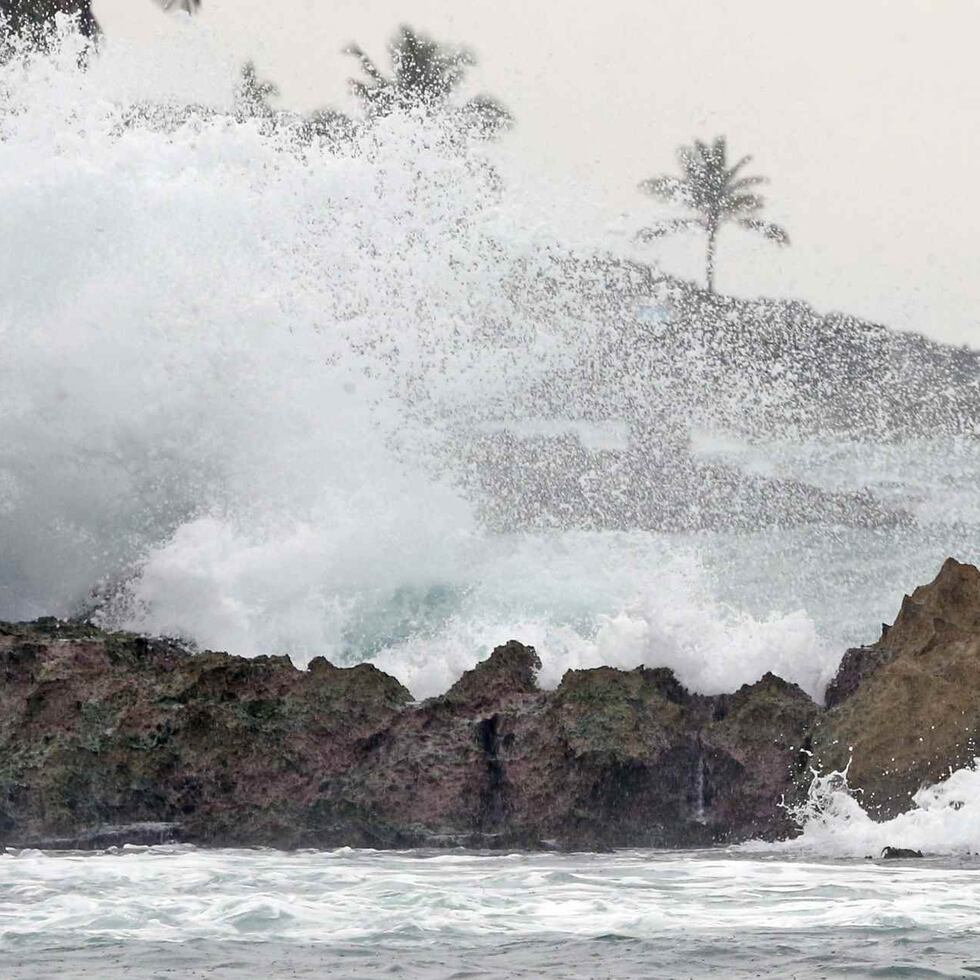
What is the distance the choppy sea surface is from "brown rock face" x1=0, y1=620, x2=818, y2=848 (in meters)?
0.60

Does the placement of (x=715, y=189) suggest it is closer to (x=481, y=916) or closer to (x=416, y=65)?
(x=416, y=65)

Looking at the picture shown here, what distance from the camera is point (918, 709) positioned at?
885cm

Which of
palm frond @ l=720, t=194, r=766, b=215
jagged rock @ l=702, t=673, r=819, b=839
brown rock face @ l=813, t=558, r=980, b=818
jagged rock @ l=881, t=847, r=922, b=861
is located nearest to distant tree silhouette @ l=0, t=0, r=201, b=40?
palm frond @ l=720, t=194, r=766, b=215

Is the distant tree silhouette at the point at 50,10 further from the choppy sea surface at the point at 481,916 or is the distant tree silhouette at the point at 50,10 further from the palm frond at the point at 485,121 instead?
the choppy sea surface at the point at 481,916

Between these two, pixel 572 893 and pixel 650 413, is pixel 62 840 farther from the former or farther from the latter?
pixel 650 413

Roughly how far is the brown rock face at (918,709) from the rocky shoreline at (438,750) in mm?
11

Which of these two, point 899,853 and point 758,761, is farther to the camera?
point 758,761

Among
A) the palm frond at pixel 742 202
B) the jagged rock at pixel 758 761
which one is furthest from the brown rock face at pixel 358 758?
the palm frond at pixel 742 202

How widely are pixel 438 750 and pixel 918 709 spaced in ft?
8.43

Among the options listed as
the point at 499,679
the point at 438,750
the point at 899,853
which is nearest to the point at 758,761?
the point at 899,853

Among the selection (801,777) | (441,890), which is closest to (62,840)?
(441,890)

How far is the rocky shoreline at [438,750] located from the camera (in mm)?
8891

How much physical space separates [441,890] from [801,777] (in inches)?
111

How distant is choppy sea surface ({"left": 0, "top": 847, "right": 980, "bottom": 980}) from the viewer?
5395 millimetres
